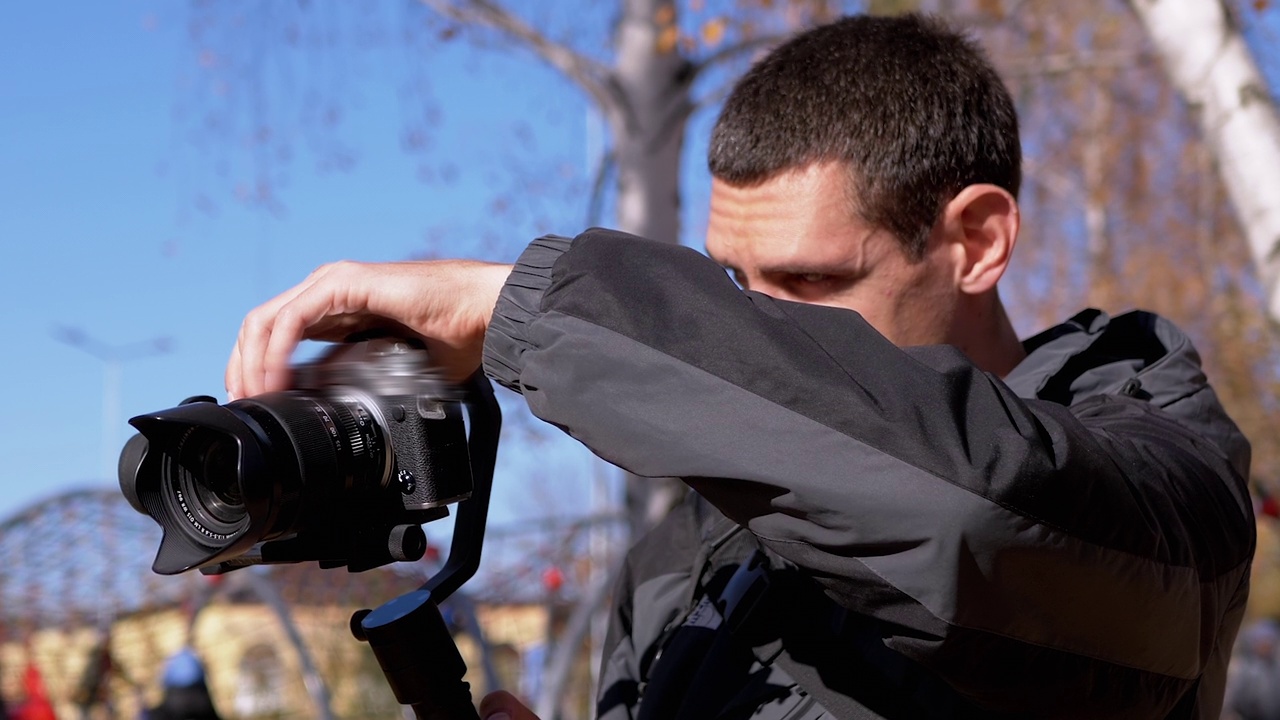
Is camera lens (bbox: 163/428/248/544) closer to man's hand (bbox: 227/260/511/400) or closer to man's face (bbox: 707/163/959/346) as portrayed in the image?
man's hand (bbox: 227/260/511/400)

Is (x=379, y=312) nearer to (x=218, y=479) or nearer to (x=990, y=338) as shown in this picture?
(x=218, y=479)

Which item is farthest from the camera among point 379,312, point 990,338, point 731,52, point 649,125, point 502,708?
point 731,52

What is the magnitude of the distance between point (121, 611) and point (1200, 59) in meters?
6.61

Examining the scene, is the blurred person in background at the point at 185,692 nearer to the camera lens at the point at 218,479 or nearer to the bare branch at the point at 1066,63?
the bare branch at the point at 1066,63

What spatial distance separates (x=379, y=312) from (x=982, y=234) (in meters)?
0.84

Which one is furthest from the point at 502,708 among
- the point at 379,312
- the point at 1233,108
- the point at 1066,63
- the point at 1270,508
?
the point at 1066,63

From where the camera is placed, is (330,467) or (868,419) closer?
(868,419)

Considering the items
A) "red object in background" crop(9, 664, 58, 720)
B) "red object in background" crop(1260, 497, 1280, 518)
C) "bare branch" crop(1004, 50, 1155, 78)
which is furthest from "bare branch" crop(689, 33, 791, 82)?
"red object in background" crop(9, 664, 58, 720)

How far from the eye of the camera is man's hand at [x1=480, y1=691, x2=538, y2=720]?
147cm

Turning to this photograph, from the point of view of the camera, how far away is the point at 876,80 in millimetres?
1747

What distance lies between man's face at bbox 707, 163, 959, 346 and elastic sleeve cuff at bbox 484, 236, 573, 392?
1.55ft

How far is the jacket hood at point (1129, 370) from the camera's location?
154 centimetres

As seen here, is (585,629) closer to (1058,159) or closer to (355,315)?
(355,315)

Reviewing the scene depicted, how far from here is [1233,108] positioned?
2.89 meters
